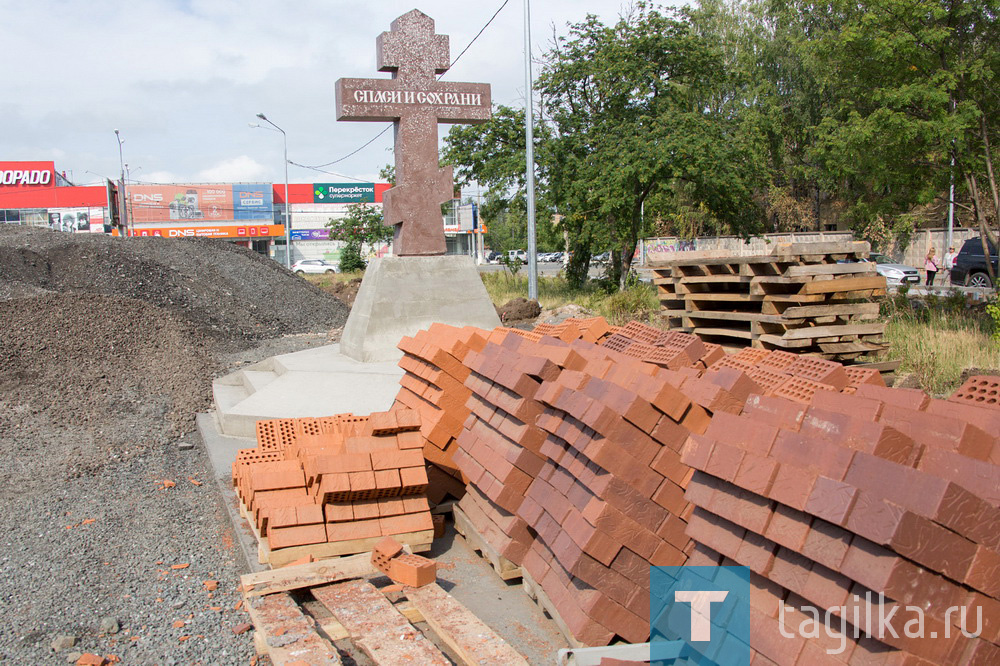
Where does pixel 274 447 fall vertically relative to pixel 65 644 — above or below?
above

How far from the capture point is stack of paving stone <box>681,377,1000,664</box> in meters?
2.33

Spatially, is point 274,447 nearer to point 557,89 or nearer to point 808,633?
point 808,633

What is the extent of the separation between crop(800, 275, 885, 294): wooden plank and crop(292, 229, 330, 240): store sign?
63548mm

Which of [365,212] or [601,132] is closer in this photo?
[601,132]

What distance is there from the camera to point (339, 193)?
6881 centimetres

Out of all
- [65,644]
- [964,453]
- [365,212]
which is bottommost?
[65,644]

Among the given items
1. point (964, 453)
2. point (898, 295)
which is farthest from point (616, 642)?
point (898, 295)

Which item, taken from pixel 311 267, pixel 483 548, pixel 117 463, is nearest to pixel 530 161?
pixel 117 463

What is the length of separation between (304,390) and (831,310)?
564 cm

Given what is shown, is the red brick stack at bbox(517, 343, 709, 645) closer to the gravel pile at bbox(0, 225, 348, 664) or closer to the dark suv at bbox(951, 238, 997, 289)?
the gravel pile at bbox(0, 225, 348, 664)

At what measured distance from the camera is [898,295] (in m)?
12.2

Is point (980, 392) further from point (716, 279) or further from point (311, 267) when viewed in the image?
point (311, 267)

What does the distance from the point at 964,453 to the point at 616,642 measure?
1.74 meters

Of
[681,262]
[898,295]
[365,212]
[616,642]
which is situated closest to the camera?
[616,642]
